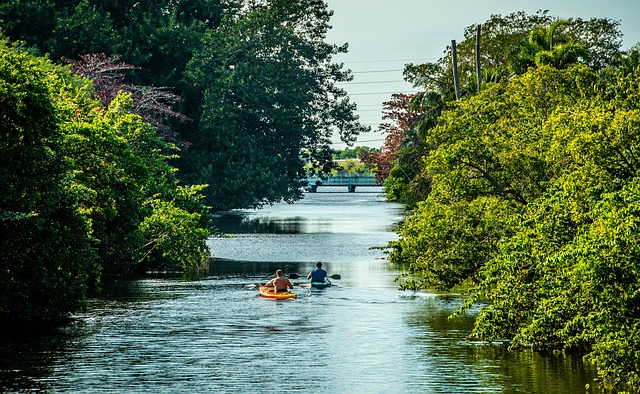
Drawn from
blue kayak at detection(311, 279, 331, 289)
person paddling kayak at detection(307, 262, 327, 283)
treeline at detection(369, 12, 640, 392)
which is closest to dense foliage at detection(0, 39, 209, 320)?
person paddling kayak at detection(307, 262, 327, 283)

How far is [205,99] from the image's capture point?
85.7m

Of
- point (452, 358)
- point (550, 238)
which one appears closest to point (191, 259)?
point (452, 358)

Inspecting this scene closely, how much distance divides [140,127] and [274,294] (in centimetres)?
1394

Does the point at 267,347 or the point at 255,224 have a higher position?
the point at 255,224

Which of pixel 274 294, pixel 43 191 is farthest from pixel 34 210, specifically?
pixel 274 294

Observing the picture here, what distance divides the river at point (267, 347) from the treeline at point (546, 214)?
115cm

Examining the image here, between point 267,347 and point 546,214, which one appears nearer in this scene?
point 546,214

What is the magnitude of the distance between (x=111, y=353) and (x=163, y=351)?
145 cm

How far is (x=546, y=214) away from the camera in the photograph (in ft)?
81.3

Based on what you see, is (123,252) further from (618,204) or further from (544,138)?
(618,204)

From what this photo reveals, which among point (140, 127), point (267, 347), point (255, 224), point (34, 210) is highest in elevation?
point (140, 127)

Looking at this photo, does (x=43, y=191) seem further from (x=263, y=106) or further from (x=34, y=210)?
(x=263, y=106)

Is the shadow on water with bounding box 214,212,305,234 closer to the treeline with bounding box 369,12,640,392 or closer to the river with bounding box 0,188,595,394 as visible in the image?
the treeline with bounding box 369,12,640,392

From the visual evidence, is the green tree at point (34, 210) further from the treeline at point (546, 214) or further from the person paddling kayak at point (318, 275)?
the person paddling kayak at point (318, 275)
